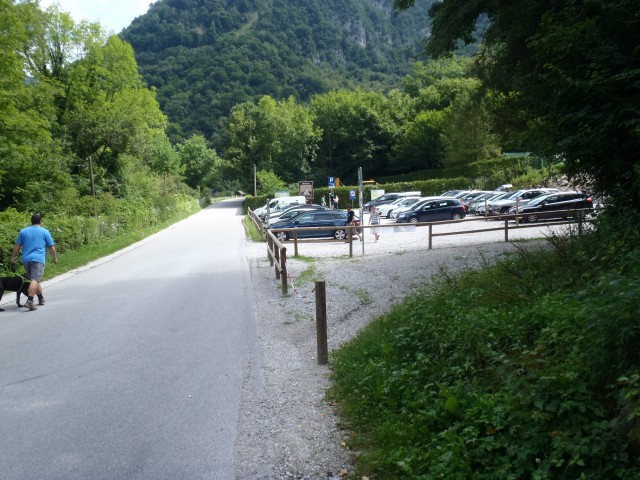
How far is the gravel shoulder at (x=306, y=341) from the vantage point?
14.5ft

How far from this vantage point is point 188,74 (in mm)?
127562

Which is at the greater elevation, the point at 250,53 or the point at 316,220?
the point at 250,53

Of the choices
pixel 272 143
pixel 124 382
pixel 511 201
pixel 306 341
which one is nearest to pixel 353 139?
pixel 272 143

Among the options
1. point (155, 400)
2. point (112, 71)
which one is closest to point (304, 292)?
point (155, 400)

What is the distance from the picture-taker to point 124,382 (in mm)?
6137

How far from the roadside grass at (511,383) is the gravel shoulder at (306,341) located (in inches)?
11.8

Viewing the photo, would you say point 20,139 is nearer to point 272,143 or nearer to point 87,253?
point 87,253

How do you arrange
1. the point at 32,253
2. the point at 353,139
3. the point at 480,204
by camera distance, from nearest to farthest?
the point at 32,253 → the point at 480,204 → the point at 353,139

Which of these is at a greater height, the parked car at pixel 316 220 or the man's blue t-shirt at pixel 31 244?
the man's blue t-shirt at pixel 31 244

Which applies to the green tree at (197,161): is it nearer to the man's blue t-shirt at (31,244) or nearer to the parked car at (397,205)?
the parked car at (397,205)

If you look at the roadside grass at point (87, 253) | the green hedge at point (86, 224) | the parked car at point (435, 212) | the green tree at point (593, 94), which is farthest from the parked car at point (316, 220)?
the green tree at point (593, 94)

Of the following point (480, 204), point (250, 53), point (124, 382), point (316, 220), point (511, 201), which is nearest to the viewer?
point (124, 382)

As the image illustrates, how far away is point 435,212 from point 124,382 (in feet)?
88.6

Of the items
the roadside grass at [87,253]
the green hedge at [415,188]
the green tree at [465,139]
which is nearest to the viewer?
the roadside grass at [87,253]
